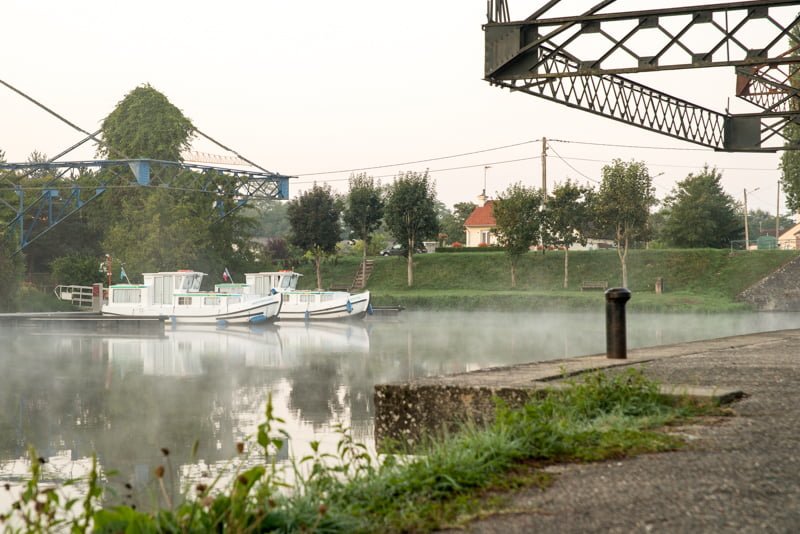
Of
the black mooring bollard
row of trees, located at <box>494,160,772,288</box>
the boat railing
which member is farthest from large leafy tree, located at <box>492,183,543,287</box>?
the black mooring bollard

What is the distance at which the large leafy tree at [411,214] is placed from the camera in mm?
61250

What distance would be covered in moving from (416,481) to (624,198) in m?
49.1

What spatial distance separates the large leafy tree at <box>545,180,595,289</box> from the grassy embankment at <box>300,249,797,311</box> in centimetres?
276

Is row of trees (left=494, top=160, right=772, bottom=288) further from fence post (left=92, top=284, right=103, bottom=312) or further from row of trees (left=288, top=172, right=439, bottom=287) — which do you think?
fence post (left=92, top=284, right=103, bottom=312)

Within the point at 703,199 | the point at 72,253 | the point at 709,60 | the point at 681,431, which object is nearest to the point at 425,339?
the point at 709,60

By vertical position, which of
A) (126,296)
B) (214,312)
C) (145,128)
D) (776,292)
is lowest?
(214,312)

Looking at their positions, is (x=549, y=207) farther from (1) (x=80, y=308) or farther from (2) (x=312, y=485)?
(2) (x=312, y=485)

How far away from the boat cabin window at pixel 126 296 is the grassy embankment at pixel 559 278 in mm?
14104

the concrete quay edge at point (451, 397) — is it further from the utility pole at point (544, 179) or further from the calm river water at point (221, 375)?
the utility pole at point (544, 179)

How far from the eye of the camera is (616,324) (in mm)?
10836

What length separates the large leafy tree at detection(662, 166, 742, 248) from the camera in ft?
232

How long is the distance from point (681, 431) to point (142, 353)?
2406 cm

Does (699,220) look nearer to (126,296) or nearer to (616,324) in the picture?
(126,296)

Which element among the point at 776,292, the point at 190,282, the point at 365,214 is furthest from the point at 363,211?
the point at 776,292
